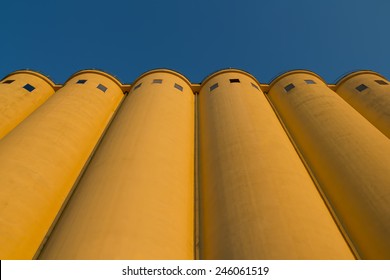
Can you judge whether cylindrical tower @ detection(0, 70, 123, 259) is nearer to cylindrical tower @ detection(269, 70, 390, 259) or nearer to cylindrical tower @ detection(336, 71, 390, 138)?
cylindrical tower @ detection(269, 70, 390, 259)

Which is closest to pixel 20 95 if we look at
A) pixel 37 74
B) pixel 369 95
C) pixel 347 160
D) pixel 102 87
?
pixel 37 74

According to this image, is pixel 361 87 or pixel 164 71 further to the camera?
pixel 164 71

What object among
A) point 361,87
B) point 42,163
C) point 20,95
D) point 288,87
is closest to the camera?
point 42,163

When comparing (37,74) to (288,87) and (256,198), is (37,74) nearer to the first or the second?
(288,87)

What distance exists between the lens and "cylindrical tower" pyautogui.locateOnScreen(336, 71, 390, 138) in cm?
1618

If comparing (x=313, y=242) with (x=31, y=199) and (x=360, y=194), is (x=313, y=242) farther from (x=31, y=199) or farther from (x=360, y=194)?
(x=31, y=199)

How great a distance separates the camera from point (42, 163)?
1211 centimetres

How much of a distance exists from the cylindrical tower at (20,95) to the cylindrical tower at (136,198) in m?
5.21

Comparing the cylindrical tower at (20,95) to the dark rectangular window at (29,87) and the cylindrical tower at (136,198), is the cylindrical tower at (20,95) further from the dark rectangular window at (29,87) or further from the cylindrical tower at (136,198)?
the cylindrical tower at (136,198)

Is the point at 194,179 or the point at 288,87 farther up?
the point at 288,87

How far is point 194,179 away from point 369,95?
11494 mm

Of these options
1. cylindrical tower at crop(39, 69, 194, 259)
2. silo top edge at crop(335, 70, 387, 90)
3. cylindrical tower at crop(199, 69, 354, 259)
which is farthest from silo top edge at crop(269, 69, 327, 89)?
cylindrical tower at crop(39, 69, 194, 259)

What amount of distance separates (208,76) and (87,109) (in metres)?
9.15

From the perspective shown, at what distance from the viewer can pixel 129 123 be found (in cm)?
1491
